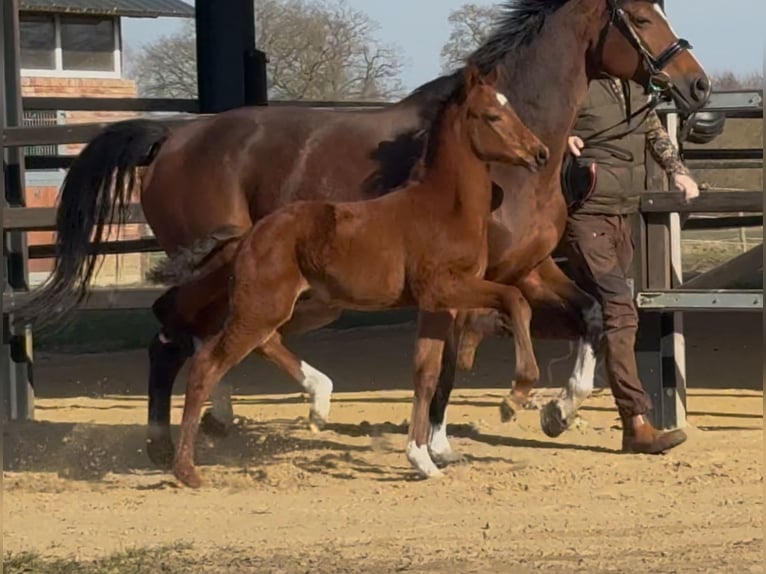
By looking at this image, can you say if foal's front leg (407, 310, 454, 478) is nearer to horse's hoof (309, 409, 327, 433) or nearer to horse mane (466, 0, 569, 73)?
horse's hoof (309, 409, 327, 433)

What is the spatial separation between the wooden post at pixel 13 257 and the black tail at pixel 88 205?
1466 millimetres

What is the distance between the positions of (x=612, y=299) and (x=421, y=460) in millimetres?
1386

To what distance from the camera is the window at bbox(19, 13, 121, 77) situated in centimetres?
3073

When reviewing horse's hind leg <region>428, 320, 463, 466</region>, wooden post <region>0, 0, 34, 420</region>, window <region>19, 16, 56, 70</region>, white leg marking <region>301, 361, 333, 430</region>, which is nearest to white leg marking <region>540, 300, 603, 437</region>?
horse's hind leg <region>428, 320, 463, 466</region>

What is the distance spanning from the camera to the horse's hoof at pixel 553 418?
22.4 feet

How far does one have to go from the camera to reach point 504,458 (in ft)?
23.0

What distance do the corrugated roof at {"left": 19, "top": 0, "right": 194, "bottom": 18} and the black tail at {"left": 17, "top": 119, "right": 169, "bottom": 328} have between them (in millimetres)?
20178

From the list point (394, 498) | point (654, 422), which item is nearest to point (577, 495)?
point (394, 498)

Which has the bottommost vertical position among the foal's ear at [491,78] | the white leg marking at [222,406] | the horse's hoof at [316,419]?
the white leg marking at [222,406]

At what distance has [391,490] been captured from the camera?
6.25 m

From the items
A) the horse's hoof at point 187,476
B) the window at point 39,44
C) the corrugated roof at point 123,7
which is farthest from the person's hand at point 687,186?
the window at point 39,44

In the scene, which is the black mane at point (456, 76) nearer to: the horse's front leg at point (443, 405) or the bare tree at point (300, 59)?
the horse's front leg at point (443, 405)

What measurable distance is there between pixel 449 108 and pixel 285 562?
8.39 ft

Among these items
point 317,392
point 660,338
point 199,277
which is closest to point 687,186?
point 660,338
